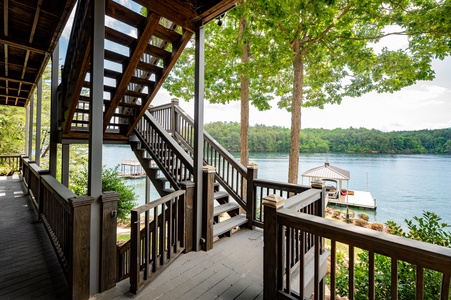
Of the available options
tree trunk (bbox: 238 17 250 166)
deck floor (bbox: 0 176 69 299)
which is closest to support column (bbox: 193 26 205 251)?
deck floor (bbox: 0 176 69 299)

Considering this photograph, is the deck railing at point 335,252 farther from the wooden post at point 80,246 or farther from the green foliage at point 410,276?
the wooden post at point 80,246

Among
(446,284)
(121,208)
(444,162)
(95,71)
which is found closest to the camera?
(446,284)

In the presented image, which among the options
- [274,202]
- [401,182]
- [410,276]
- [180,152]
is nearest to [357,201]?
[401,182]

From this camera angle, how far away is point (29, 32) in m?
4.04

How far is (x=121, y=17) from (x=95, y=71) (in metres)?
1.34

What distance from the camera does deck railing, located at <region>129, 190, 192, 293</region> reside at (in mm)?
2191

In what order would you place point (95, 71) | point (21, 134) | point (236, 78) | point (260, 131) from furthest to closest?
1. point (260, 131)
2. point (21, 134)
3. point (236, 78)
4. point (95, 71)

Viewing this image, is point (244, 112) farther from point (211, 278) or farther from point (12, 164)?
point (12, 164)

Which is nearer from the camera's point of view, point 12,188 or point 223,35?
point 12,188

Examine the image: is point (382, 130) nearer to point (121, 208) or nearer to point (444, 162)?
point (444, 162)

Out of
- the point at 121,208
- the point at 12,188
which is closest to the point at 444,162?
the point at 121,208

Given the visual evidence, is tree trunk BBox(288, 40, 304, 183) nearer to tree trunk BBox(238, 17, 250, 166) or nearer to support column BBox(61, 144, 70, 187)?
tree trunk BBox(238, 17, 250, 166)

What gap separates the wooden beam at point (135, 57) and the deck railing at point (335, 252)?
3001mm

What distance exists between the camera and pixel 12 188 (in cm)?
691
